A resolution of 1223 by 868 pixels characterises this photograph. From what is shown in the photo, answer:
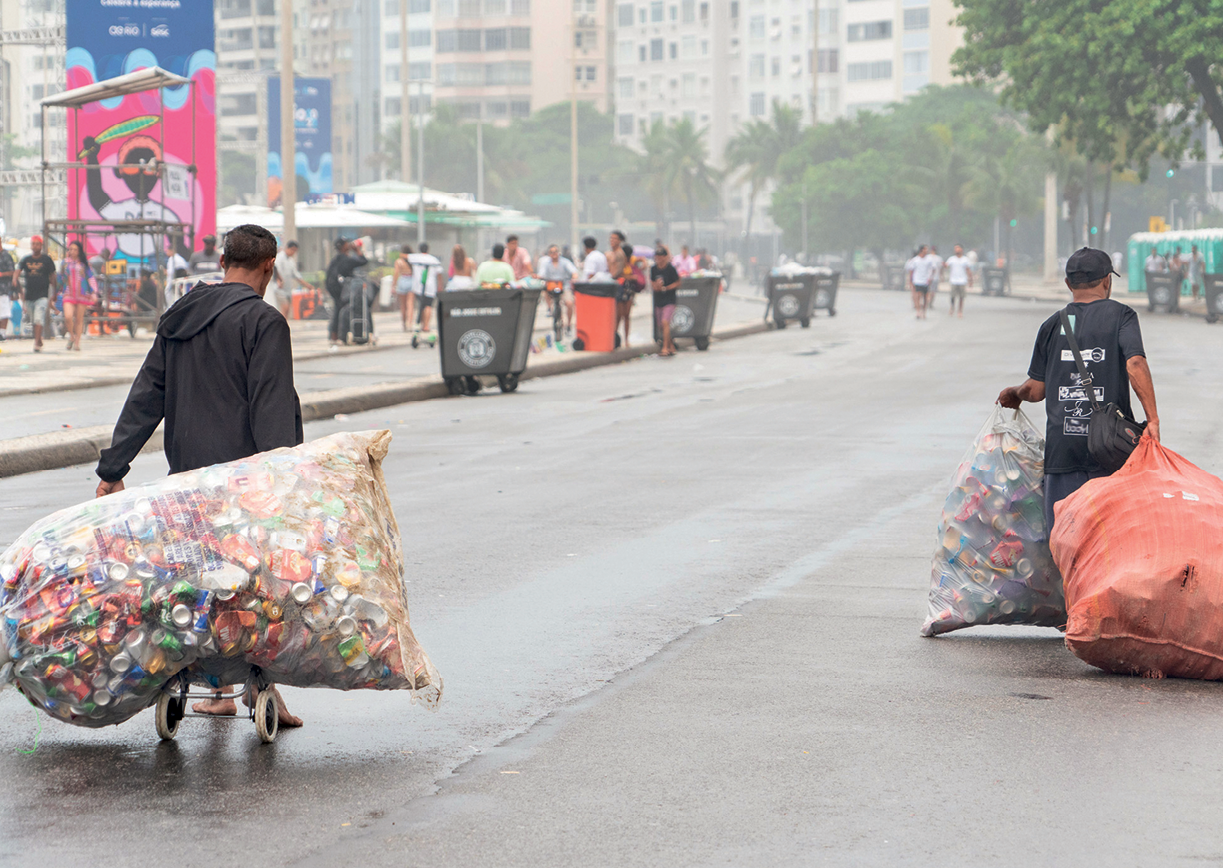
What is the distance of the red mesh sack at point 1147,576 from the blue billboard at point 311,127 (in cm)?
4484

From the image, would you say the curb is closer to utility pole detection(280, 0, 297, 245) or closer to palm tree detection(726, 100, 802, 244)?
utility pole detection(280, 0, 297, 245)

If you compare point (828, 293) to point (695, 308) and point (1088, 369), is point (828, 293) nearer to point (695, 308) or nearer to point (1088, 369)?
point (695, 308)

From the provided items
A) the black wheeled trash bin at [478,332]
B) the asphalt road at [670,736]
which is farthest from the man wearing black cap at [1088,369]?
the black wheeled trash bin at [478,332]

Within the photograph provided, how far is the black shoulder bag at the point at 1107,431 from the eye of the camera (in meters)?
6.62

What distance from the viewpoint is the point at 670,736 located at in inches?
214

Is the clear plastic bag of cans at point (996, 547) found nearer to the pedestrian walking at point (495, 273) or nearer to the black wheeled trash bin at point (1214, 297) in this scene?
the pedestrian walking at point (495, 273)

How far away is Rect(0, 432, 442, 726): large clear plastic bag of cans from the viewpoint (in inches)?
188

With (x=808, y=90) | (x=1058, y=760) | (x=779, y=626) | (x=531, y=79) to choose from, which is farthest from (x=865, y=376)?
(x=531, y=79)

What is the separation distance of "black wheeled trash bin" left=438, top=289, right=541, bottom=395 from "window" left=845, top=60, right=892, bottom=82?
114894mm

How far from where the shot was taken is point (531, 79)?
15312cm

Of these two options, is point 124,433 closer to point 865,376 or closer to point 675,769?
point 675,769

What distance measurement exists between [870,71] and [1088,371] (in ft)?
425

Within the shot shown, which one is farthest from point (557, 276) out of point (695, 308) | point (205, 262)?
point (205, 262)

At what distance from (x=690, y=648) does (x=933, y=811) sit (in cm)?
226
